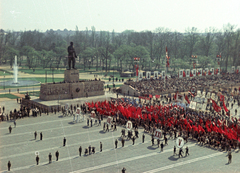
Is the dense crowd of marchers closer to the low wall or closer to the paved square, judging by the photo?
the paved square

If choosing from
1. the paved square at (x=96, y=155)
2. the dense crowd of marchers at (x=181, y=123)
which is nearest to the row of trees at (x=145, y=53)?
the dense crowd of marchers at (x=181, y=123)

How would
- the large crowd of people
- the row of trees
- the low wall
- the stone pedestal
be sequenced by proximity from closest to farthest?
the low wall, the stone pedestal, the large crowd of people, the row of trees

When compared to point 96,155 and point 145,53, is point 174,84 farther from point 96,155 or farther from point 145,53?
point 96,155

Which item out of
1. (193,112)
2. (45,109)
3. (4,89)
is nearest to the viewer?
(193,112)

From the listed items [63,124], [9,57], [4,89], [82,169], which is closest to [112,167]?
[82,169]

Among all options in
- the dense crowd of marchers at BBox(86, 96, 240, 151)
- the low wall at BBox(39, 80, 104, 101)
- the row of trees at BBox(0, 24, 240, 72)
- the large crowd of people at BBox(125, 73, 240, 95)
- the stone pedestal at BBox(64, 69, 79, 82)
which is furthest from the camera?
the row of trees at BBox(0, 24, 240, 72)

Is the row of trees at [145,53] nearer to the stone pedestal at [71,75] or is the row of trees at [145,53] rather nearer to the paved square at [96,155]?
the stone pedestal at [71,75]

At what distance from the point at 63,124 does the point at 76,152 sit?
36.0 feet

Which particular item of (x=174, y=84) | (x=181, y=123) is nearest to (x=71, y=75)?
(x=181, y=123)

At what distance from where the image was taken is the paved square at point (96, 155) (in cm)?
2389

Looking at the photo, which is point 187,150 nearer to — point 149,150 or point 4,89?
point 149,150

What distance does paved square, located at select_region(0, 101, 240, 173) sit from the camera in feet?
78.4

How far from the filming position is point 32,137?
32469 millimetres

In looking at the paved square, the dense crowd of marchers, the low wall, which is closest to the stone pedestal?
the low wall
